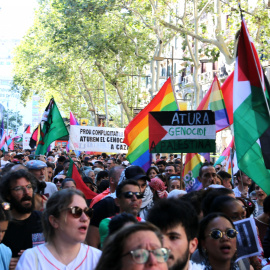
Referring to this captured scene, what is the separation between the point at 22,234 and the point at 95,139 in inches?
420

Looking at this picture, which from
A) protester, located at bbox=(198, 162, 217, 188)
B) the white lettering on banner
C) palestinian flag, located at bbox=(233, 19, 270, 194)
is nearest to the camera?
palestinian flag, located at bbox=(233, 19, 270, 194)

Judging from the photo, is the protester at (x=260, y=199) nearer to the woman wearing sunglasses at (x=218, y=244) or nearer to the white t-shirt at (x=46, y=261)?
the woman wearing sunglasses at (x=218, y=244)

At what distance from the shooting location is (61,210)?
404 cm

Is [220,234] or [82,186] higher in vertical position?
[82,186]

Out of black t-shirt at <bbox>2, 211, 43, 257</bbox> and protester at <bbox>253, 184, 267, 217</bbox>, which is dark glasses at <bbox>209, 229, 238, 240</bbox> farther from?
protester at <bbox>253, 184, 267, 217</bbox>

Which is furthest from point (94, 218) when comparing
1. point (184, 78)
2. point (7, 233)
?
point (184, 78)

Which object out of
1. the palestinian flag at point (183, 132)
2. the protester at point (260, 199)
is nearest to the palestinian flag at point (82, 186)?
the palestinian flag at point (183, 132)

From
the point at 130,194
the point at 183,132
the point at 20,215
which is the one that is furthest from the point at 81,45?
the point at 20,215

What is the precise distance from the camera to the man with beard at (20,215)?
455 cm

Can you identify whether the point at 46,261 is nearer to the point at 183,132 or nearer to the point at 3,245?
the point at 3,245

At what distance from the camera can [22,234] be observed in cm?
463

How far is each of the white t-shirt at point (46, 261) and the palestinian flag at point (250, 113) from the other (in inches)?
112

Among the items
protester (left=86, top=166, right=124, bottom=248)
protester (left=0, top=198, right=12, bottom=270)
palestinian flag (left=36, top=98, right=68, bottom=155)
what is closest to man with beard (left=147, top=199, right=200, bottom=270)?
protester (left=0, top=198, right=12, bottom=270)

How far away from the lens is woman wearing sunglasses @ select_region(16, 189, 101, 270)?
3.74 metres
